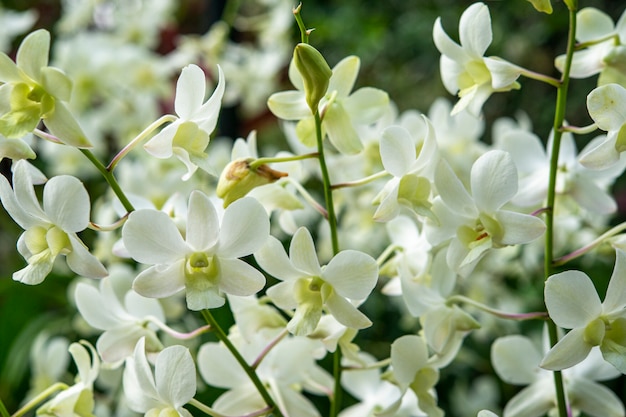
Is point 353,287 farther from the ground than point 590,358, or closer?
farther from the ground

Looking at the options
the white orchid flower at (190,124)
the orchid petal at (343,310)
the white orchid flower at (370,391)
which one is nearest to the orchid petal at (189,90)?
the white orchid flower at (190,124)

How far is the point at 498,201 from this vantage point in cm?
36

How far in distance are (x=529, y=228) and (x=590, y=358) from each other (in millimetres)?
151

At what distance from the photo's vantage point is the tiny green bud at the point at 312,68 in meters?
0.34

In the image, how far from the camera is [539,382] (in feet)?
1.52

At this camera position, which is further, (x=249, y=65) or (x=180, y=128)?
(x=249, y=65)

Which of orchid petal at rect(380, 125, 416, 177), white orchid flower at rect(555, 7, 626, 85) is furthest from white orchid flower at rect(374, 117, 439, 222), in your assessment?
white orchid flower at rect(555, 7, 626, 85)

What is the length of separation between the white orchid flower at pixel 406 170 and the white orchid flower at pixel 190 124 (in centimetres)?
8

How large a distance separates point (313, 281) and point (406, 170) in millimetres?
70

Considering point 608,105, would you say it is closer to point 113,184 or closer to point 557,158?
point 557,158

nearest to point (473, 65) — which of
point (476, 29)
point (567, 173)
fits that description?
point (476, 29)

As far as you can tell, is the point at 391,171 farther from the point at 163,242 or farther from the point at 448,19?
the point at 448,19

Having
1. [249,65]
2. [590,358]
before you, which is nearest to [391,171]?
[590,358]

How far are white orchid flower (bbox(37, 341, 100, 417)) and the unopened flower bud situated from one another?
0.35 ft
